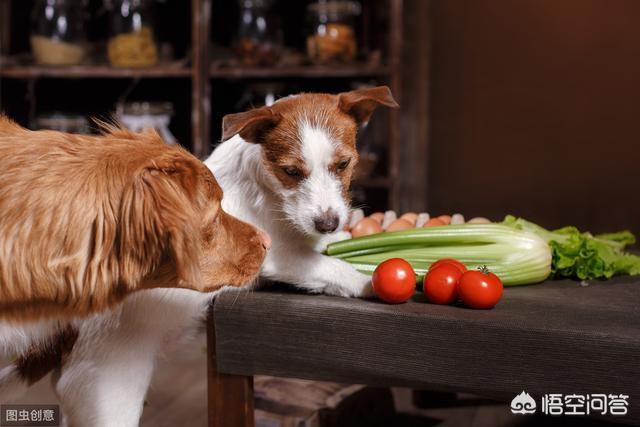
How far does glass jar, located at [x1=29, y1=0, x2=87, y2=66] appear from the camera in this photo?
141 inches

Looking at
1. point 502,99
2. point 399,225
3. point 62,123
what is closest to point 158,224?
point 399,225

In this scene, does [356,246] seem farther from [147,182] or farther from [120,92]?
[120,92]

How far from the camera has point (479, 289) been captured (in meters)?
1.60

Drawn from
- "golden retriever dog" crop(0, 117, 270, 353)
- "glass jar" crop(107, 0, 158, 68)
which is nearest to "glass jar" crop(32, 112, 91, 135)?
"glass jar" crop(107, 0, 158, 68)

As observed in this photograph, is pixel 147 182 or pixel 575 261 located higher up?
pixel 147 182

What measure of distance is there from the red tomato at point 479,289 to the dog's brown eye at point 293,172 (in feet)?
1.39

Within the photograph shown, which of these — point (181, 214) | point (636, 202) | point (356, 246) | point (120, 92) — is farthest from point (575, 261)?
point (120, 92)

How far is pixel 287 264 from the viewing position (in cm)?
175

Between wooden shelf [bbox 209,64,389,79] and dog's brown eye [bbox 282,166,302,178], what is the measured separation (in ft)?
5.99

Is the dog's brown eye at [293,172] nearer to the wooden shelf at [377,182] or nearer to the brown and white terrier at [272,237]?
the brown and white terrier at [272,237]

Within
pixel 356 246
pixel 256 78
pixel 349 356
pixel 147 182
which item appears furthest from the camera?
pixel 256 78

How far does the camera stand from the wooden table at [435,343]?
1.50 metres

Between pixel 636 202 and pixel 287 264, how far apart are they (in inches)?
108

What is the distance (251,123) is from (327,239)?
0.40m
